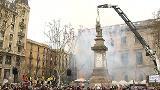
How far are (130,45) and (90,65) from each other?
994 centimetres

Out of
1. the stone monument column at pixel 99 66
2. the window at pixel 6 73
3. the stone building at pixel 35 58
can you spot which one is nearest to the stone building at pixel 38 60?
the stone building at pixel 35 58

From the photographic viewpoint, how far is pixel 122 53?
181 feet

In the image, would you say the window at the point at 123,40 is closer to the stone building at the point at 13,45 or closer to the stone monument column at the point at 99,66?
the stone building at the point at 13,45

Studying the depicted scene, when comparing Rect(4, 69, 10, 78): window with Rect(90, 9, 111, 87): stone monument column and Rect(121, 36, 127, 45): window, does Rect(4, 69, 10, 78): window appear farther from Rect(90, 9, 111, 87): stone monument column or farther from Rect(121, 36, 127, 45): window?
Rect(121, 36, 127, 45): window

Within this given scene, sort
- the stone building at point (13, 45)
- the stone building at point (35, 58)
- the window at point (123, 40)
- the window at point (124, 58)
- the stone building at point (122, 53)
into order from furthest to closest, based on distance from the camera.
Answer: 1. the stone building at point (35, 58)
2. the window at point (123, 40)
3. the window at point (124, 58)
4. the stone building at point (122, 53)
5. the stone building at point (13, 45)

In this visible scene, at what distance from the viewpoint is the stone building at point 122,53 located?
50594 millimetres

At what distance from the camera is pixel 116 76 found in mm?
53031

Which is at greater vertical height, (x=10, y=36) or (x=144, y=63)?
(x=10, y=36)

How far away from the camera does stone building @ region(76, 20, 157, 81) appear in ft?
166

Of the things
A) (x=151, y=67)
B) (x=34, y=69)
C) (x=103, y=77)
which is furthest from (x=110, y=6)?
(x=34, y=69)

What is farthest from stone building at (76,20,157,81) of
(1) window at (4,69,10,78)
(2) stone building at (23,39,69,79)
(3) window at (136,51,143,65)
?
(1) window at (4,69,10,78)

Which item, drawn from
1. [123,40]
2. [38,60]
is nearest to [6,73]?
[38,60]

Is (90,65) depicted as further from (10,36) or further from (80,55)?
(10,36)

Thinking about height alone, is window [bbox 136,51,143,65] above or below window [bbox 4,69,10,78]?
above
